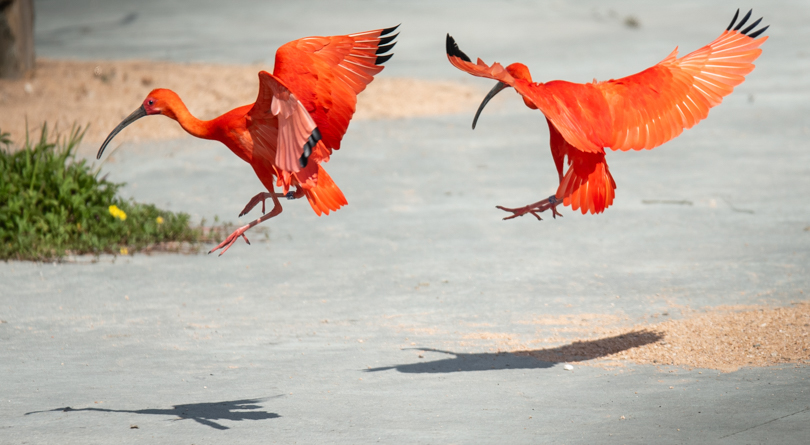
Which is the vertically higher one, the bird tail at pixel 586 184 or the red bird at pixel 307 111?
the red bird at pixel 307 111

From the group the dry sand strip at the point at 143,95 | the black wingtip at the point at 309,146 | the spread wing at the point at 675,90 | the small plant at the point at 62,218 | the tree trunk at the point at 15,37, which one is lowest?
the small plant at the point at 62,218

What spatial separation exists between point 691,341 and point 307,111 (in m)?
3.07

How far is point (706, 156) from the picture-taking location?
39.2 ft

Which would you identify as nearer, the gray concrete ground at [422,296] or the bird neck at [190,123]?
the bird neck at [190,123]

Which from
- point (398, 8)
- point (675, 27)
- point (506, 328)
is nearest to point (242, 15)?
point (398, 8)

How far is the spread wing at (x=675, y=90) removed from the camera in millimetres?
5137

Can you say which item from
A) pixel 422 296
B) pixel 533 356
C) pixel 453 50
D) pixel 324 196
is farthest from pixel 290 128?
pixel 422 296

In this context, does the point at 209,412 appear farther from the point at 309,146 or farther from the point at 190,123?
the point at 309,146

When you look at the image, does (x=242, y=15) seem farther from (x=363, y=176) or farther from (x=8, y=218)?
(x=8, y=218)

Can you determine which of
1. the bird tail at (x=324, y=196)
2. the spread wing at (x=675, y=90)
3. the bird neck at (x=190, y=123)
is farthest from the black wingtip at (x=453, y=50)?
the bird neck at (x=190, y=123)

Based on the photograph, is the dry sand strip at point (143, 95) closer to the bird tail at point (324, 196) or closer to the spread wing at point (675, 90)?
the bird tail at point (324, 196)

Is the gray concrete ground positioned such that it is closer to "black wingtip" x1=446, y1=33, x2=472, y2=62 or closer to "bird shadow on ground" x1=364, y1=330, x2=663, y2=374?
"bird shadow on ground" x1=364, y1=330, x2=663, y2=374

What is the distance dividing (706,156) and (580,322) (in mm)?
Answer: 6159

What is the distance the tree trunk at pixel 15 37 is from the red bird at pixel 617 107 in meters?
10.6
